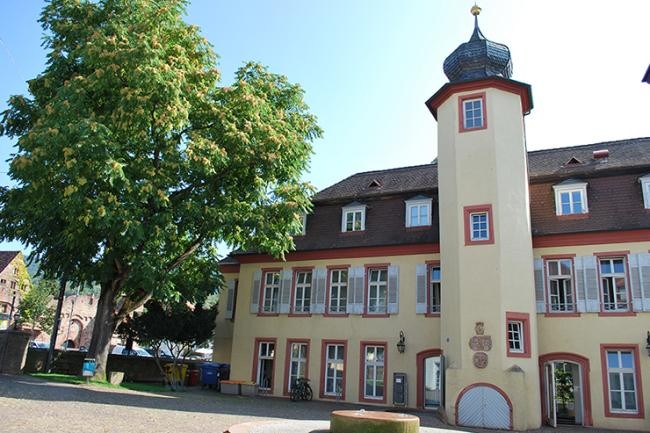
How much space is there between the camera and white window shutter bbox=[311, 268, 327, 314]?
22.0 metres

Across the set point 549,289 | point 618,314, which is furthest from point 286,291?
point 618,314

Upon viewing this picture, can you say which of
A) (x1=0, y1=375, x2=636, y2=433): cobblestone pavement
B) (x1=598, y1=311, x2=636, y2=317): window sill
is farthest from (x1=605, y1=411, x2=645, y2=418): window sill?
(x1=598, y1=311, x2=636, y2=317): window sill

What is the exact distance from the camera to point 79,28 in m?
16.9

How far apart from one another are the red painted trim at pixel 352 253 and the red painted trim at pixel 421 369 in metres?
3.40

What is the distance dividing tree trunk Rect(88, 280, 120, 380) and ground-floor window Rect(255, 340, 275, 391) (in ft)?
19.8

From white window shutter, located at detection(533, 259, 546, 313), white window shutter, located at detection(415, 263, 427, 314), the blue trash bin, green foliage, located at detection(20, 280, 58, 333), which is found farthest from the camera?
green foliage, located at detection(20, 280, 58, 333)

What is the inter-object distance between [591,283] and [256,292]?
40.6 feet

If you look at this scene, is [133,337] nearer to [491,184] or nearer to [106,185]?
[106,185]

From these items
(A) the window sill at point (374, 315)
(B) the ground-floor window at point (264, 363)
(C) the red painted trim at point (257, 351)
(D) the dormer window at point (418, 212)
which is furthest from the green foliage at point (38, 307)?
(D) the dormer window at point (418, 212)

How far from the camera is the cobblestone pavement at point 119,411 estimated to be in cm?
998

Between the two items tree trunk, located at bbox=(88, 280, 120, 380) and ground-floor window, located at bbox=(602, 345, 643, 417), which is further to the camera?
tree trunk, located at bbox=(88, 280, 120, 380)

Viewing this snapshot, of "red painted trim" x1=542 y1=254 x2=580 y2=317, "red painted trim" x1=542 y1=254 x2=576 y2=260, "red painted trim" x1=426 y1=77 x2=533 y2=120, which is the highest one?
"red painted trim" x1=426 y1=77 x2=533 y2=120

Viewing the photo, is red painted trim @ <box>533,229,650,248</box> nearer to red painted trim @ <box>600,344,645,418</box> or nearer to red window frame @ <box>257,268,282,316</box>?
red painted trim @ <box>600,344,645,418</box>

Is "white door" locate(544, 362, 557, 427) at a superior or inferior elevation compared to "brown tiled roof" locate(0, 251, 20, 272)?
inferior
